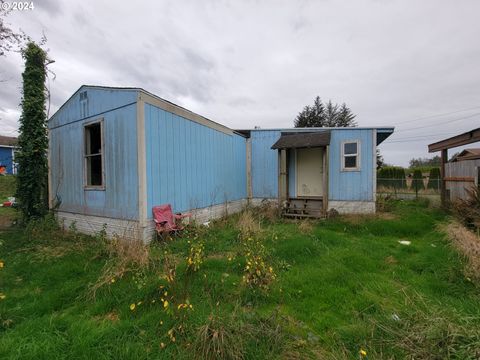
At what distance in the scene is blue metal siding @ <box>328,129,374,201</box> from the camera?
7316 millimetres

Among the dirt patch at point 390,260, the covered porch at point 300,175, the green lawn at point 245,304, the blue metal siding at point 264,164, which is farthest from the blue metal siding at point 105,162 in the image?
the blue metal siding at point 264,164

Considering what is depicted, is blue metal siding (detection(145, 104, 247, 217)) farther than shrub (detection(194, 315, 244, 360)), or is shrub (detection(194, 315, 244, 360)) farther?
blue metal siding (detection(145, 104, 247, 217))

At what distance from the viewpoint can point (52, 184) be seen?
6.63 metres

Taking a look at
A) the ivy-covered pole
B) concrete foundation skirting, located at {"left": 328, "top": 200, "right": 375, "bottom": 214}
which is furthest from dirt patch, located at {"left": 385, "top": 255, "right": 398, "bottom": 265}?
the ivy-covered pole

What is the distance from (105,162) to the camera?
17.2ft

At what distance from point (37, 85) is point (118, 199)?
4214 millimetres

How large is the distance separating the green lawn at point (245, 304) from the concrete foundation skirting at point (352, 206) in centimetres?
259

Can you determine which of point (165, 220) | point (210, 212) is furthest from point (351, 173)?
point (165, 220)

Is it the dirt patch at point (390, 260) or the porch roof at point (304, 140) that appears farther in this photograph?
the porch roof at point (304, 140)

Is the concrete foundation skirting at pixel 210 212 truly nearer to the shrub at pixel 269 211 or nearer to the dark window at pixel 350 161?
the shrub at pixel 269 211

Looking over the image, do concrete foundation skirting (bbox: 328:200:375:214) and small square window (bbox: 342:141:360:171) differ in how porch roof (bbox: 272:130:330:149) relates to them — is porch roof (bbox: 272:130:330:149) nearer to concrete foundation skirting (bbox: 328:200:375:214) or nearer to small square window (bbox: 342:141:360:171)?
small square window (bbox: 342:141:360:171)

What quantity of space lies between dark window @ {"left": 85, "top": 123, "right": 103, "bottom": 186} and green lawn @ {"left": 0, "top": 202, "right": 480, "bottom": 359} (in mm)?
1840

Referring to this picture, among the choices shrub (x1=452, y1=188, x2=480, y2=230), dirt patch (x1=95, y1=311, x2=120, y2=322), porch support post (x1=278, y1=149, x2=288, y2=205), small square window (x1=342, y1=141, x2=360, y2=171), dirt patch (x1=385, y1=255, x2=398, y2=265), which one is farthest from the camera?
porch support post (x1=278, y1=149, x2=288, y2=205)

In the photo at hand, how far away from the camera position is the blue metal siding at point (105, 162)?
475 cm
